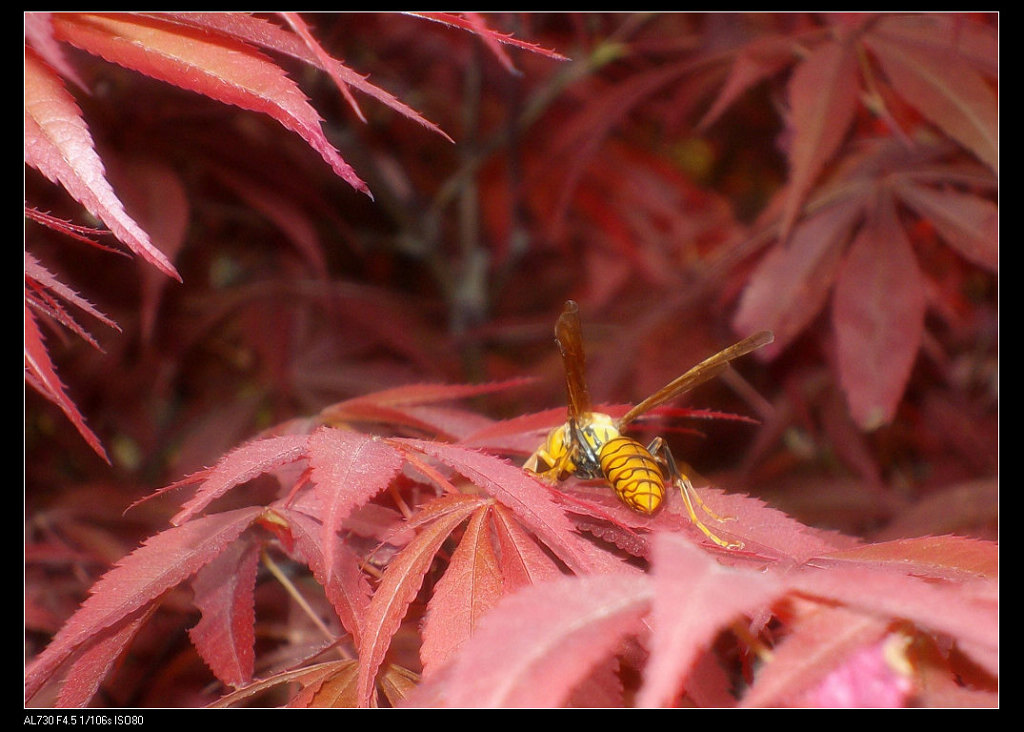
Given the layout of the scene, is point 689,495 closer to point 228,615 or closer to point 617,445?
point 617,445

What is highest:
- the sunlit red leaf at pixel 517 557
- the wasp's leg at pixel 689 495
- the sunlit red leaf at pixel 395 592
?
the sunlit red leaf at pixel 395 592

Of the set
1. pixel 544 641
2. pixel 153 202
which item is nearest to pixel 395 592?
pixel 544 641

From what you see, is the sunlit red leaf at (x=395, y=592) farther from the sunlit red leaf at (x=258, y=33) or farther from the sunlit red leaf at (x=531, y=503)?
the sunlit red leaf at (x=258, y=33)

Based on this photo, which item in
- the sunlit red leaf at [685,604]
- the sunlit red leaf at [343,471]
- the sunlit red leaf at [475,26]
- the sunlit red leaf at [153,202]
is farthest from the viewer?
the sunlit red leaf at [153,202]

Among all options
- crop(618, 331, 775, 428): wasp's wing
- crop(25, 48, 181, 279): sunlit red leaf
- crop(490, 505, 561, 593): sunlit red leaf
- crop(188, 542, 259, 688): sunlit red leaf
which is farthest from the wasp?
crop(25, 48, 181, 279): sunlit red leaf

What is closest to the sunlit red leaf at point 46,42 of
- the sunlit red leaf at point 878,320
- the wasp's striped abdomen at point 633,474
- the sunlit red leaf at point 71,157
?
the sunlit red leaf at point 71,157

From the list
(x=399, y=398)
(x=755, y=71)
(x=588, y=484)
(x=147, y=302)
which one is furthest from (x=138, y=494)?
(x=755, y=71)
